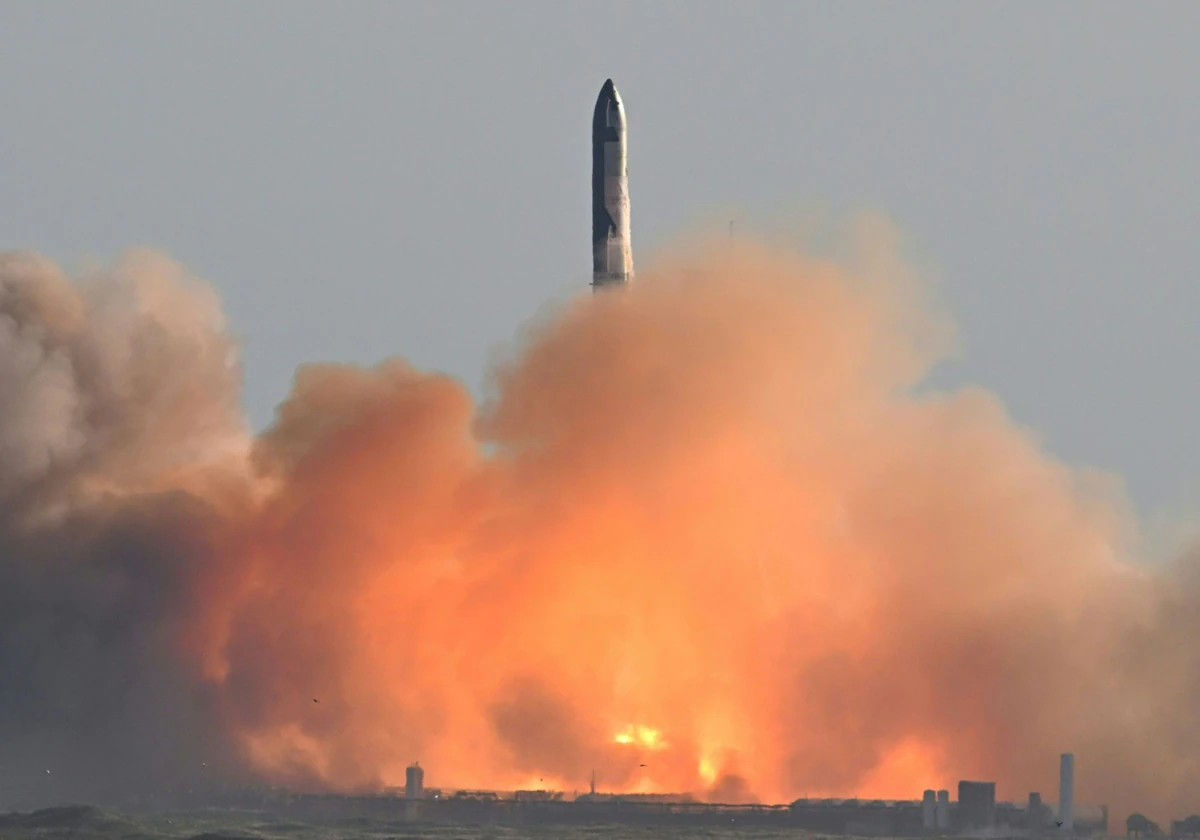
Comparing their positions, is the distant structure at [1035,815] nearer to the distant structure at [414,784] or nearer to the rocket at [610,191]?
the distant structure at [414,784]

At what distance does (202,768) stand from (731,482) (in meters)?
19.7

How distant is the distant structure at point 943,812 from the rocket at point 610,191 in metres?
21.4

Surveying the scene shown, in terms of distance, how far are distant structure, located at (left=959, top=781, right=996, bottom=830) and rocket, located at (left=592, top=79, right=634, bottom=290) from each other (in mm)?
21632

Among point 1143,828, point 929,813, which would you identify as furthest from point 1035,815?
point 1143,828

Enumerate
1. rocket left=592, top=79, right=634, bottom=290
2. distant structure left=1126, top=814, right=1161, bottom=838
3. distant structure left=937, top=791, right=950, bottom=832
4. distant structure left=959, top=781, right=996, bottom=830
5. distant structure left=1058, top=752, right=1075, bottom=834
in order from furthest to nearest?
rocket left=592, top=79, right=634, bottom=290 → distant structure left=1126, top=814, right=1161, bottom=838 → distant structure left=959, top=781, right=996, bottom=830 → distant structure left=937, top=791, right=950, bottom=832 → distant structure left=1058, top=752, right=1075, bottom=834

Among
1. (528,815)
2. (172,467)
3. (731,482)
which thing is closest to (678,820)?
(528,815)

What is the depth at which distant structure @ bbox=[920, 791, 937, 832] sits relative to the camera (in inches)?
4579

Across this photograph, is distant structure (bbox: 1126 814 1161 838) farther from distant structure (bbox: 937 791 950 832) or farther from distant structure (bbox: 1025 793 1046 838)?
distant structure (bbox: 937 791 950 832)

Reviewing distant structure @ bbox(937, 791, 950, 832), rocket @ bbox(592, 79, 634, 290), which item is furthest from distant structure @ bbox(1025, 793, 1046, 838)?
rocket @ bbox(592, 79, 634, 290)

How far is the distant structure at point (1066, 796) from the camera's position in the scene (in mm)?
115938

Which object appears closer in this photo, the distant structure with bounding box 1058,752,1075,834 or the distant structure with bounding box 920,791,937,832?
the distant structure with bounding box 1058,752,1075,834

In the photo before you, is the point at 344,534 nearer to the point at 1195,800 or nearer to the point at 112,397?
the point at 112,397

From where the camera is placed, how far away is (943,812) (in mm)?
116562

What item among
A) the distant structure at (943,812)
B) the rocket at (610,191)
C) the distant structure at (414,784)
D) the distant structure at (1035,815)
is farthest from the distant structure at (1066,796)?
the rocket at (610,191)
